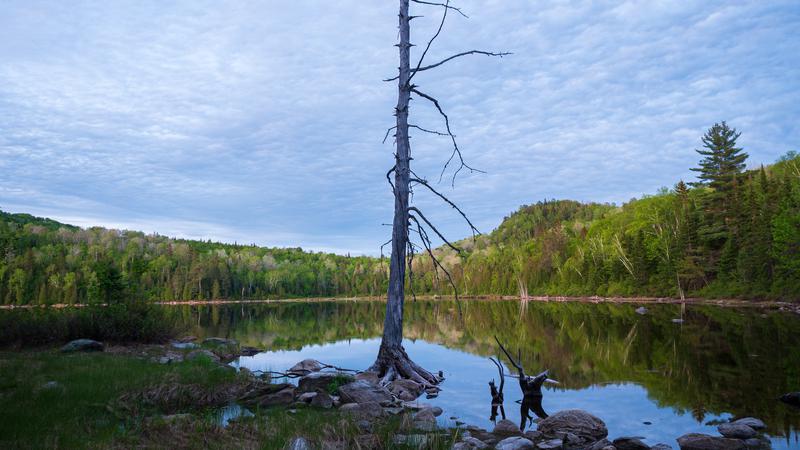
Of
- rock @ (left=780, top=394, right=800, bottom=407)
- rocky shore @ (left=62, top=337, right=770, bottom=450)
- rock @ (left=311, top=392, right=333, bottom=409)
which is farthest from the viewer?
rock @ (left=780, top=394, right=800, bottom=407)

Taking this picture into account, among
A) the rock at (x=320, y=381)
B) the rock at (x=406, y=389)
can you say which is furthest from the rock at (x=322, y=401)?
the rock at (x=406, y=389)

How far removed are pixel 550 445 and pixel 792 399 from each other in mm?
7301

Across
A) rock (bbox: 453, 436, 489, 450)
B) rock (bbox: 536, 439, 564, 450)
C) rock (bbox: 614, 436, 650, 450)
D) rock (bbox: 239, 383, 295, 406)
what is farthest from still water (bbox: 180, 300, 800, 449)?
rock (bbox: 239, 383, 295, 406)

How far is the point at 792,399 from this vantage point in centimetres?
1148

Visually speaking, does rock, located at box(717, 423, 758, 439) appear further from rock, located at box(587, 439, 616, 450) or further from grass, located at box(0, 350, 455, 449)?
grass, located at box(0, 350, 455, 449)

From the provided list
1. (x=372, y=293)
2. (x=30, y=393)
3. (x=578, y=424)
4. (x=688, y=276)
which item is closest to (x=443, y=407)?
(x=578, y=424)

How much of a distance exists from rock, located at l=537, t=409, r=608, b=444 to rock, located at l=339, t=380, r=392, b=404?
3.65 m

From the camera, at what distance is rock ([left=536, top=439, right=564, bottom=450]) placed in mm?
8309

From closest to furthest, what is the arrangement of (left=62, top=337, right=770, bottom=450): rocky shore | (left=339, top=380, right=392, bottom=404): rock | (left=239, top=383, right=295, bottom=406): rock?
(left=62, top=337, right=770, bottom=450): rocky shore, (left=239, top=383, right=295, bottom=406): rock, (left=339, top=380, right=392, bottom=404): rock

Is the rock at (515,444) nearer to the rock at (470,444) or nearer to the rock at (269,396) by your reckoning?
the rock at (470,444)

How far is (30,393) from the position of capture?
9.18m

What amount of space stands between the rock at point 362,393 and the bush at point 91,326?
13.5 metres

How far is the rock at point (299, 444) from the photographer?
5497mm

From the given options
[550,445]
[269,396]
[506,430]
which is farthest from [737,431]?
[269,396]
